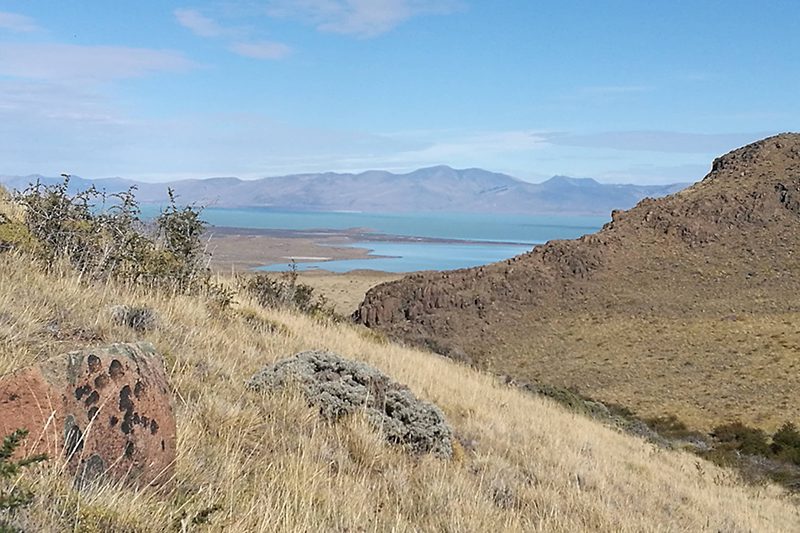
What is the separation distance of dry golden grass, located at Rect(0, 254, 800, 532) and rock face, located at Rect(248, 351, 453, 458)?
23cm

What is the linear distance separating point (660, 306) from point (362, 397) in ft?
120

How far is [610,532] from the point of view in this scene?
195 inches

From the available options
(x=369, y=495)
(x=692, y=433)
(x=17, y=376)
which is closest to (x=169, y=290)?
(x=369, y=495)

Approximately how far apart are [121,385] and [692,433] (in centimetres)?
2176

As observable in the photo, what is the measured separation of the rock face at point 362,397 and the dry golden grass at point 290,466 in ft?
0.77

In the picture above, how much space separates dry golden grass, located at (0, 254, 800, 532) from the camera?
329 centimetres

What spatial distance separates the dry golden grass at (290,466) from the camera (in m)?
3.29

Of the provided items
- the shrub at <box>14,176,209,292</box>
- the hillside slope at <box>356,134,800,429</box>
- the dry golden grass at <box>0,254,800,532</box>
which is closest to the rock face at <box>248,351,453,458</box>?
the dry golden grass at <box>0,254,800,532</box>

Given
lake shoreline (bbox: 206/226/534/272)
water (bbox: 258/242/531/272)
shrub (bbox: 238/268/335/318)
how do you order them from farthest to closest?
water (bbox: 258/242/531/272), lake shoreline (bbox: 206/226/534/272), shrub (bbox: 238/268/335/318)

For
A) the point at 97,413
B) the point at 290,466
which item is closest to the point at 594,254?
the point at 290,466

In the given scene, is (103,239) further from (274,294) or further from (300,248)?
(300,248)

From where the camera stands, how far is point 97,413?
10.5ft

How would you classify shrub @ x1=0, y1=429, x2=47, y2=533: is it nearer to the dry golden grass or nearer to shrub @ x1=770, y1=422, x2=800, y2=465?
the dry golden grass

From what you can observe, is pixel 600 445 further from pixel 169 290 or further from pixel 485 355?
pixel 485 355
